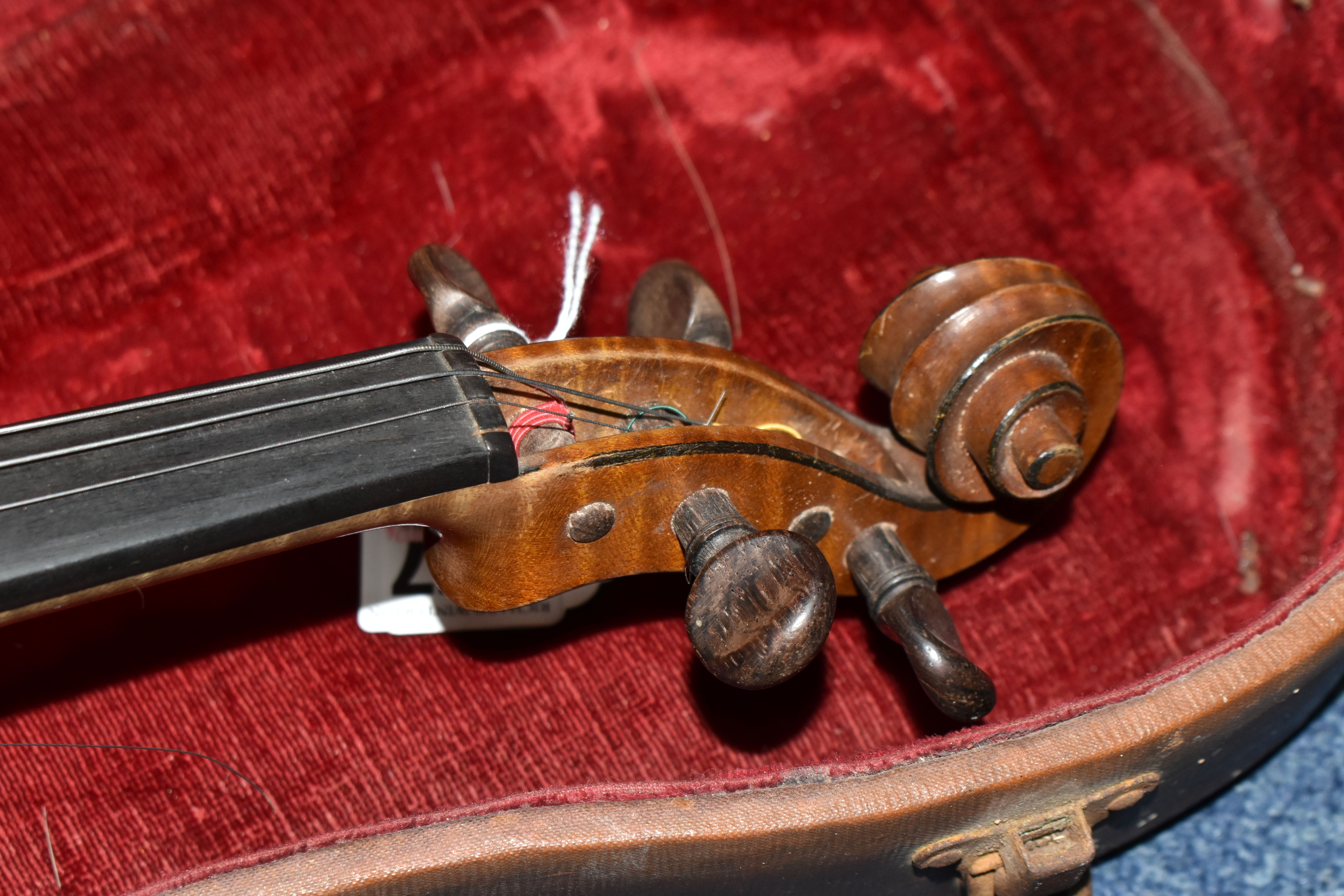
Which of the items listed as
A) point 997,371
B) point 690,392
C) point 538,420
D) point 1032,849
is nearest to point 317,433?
point 538,420

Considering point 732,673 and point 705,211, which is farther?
point 705,211

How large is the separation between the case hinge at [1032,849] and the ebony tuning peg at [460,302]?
2.01 ft

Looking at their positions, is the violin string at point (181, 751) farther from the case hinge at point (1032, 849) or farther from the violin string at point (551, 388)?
the case hinge at point (1032, 849)

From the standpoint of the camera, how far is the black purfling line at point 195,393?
34.8 inches

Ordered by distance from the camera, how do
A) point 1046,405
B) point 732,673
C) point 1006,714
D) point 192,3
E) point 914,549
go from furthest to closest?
point 192,3
point 1006,714
point 914,549
point 1046,405
point 732,673

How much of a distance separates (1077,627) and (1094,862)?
285 millimetres

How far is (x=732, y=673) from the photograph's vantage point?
0.93 m

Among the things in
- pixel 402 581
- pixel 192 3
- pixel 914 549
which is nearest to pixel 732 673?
pixel 914 549

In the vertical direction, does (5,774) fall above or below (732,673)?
below

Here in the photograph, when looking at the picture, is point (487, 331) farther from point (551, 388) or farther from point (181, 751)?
point (181, 751)

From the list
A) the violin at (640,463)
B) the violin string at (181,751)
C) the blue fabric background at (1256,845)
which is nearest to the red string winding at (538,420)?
the violin at (640,463)

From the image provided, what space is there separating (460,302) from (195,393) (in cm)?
27

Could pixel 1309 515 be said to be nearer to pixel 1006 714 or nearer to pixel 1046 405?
pixel 1006 714

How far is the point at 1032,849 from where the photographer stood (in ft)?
3.56
